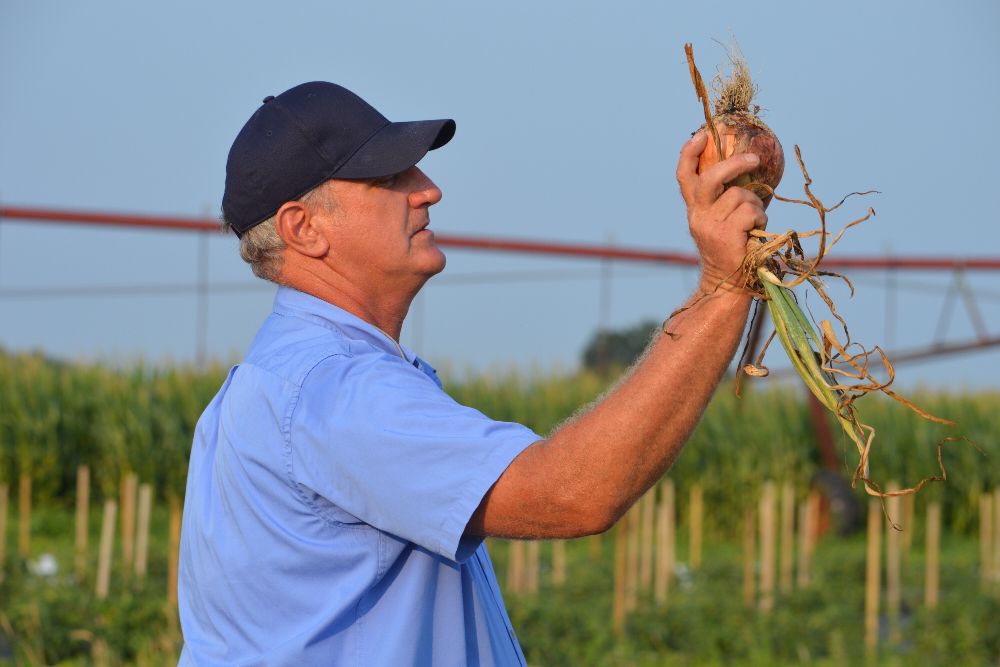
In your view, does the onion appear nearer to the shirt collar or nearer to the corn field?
the shirt collar

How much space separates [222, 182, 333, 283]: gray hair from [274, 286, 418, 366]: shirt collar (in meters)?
0.06

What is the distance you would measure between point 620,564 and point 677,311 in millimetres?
4661

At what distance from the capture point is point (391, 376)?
157cm

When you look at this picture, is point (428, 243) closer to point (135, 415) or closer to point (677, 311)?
point (677, 311)

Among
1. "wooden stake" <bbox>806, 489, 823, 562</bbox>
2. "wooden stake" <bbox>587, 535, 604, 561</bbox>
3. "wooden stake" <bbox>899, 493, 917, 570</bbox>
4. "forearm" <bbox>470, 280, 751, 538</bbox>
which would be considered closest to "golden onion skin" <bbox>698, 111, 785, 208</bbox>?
"forearm" <bbox>470, 280, 751, 538</bbox>

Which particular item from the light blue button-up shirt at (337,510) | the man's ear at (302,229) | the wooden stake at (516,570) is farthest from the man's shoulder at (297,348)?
the wooden stake at (516,570)

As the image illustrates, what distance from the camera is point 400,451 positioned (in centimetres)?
151

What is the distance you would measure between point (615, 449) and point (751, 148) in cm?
47

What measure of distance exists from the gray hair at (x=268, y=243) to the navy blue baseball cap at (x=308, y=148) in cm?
1

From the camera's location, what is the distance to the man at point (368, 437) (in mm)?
1498

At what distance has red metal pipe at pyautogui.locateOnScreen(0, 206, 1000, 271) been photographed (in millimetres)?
10219

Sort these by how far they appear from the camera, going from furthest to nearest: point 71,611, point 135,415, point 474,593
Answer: point 135,415
point 71,611
point 474,593

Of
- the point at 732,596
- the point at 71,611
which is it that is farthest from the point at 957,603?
the point at 71,611

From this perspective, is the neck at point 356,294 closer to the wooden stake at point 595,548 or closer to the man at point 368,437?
the man at point 368,437
